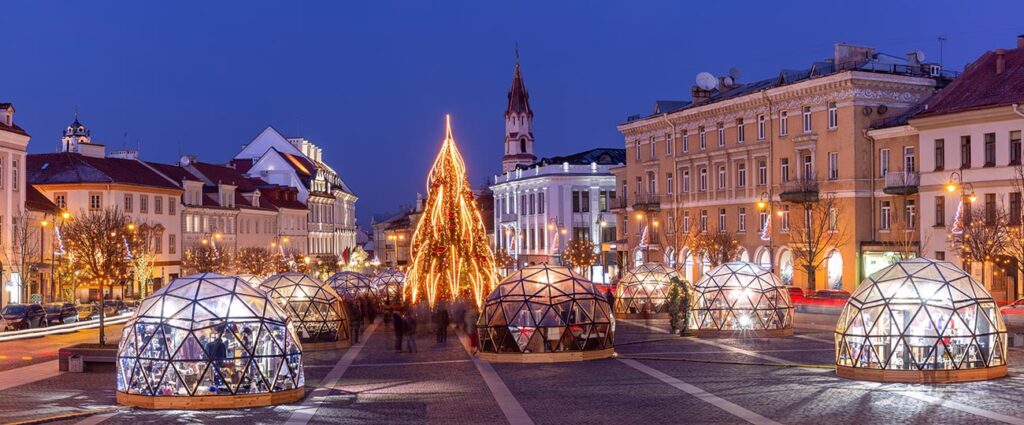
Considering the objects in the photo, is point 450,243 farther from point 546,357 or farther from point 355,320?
point 546,357

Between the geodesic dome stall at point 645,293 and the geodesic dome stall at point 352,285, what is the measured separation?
12.4 metres

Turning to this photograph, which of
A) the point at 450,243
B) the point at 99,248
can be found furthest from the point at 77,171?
the point at 450,243

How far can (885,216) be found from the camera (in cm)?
6650

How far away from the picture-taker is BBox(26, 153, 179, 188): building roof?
293 feet

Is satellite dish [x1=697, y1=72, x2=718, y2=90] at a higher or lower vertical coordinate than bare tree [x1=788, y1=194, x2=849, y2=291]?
higher

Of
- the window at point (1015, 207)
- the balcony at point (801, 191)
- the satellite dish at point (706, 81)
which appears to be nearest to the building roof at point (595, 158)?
the satellite dish at point (706, 81)

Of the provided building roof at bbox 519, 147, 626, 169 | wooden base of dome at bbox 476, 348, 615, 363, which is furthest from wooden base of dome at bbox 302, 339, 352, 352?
building roof at bbox 519, 147, 626, 169

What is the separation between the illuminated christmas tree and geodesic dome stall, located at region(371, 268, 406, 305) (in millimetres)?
12635

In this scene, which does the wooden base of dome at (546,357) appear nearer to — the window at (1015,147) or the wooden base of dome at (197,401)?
the wooden base of dome at (197,401)

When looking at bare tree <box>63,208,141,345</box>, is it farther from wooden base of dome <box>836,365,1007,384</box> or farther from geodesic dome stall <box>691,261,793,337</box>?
wooden base of dome <box>836,365,1007,384</box>

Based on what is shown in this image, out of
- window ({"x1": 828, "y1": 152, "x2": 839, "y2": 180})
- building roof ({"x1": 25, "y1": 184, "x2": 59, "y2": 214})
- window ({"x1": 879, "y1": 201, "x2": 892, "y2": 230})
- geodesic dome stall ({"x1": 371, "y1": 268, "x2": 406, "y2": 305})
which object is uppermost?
window ({"x1": 828, "y1": 152, "x2": 839, "y2": 180})

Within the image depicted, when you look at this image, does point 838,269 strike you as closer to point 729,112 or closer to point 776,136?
point 776,136

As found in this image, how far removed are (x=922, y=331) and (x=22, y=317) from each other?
37.4 m

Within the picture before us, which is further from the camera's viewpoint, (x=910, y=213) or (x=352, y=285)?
(x=352, y=285)
